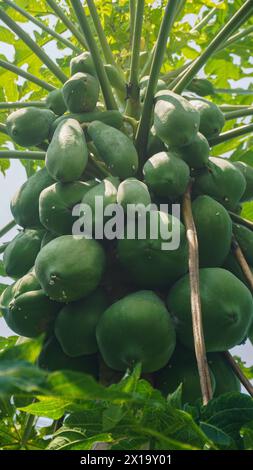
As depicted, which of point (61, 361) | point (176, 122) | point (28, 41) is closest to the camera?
point (61, 361)

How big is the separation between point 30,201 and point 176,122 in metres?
0.63

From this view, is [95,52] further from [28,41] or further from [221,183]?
[221,183]

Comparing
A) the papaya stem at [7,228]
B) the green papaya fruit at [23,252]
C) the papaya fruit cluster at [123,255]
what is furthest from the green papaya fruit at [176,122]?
the papaya stem at [7,228]

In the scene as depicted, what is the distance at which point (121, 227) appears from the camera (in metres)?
1.99

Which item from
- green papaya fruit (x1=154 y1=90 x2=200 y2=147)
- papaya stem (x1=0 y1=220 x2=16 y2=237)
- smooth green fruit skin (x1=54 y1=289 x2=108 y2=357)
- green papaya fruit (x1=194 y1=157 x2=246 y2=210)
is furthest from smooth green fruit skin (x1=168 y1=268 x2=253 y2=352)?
papaya stem (x1=0 y1=220 x2=16 y2=237)

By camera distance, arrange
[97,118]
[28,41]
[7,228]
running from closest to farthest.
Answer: [97,118] < [28,41] < [7,228]

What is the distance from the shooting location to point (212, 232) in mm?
2080

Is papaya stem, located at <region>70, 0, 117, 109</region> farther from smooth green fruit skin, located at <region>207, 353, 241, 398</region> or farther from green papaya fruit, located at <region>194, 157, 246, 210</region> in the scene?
smooth green fruit skin, located at <region>207, 353, 241, 398</region>

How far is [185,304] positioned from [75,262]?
36cm

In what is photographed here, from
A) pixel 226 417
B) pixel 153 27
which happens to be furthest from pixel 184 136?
pixel 153 27

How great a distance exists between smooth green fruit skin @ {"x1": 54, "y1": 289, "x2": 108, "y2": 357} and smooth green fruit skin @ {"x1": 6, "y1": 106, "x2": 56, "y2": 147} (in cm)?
73

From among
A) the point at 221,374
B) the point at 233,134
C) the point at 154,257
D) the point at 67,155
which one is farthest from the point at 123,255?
the point at 233,134

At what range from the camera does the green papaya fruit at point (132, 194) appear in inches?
76.8
